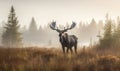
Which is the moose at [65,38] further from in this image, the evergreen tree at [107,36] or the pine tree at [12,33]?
the pine tree at [12,33]

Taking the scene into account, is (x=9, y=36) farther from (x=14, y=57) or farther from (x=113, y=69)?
(x=113, y=69)

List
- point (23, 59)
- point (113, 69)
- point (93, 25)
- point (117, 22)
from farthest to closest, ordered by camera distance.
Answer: point (93, 25)
point (117, 22)
point (23, 59)
point (113, 69)

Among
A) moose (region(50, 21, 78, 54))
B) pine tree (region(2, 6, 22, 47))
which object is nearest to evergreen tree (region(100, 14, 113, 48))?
moose (region(50, 21, 78, 54))

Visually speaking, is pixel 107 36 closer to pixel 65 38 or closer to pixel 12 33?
pixel 65 38

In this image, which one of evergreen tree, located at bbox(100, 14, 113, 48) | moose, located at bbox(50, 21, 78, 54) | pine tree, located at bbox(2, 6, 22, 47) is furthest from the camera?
pine tree, located at bbox(2, 6, 22, 47)

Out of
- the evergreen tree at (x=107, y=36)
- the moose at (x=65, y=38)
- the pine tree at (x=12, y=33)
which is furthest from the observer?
the pine tree at (x=12, y=33)

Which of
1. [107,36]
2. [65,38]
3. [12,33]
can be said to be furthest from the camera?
[12,33]

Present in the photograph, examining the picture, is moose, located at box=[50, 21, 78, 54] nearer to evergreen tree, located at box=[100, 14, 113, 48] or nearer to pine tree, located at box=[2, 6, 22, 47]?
evergreen tree, located at box=[100, 14, 113, 48]

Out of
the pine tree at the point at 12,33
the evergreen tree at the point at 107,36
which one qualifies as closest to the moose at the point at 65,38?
the evergreen tree at the point at 107,36

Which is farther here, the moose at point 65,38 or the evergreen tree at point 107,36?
the evergreen tree at point 107,36

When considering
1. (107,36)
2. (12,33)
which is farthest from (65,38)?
(12,33)

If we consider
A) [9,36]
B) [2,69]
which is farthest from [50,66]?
[9,36]

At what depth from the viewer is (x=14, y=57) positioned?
14219 millimetres

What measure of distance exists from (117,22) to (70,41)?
1009 cm
